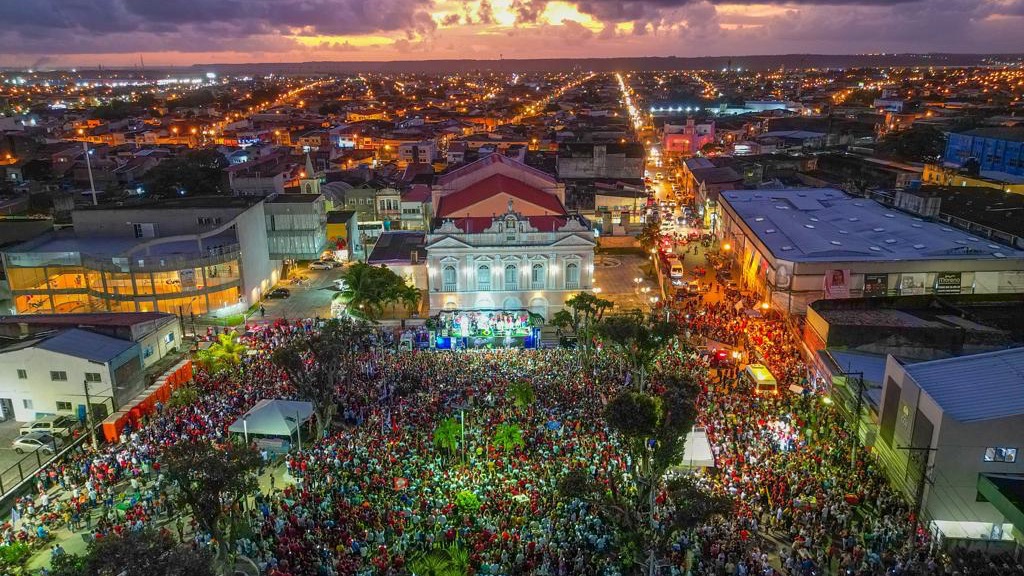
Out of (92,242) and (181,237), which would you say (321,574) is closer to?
(181,237)

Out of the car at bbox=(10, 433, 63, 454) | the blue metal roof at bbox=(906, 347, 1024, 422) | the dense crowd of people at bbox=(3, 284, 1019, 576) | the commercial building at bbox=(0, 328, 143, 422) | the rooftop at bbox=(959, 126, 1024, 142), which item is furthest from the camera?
the rooftop at bbox=(959, 126, 1024, 142)

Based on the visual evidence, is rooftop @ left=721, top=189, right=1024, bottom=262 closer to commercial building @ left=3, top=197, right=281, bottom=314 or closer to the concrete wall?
commercial building @ left=3, top=197, right=281, bottom=314

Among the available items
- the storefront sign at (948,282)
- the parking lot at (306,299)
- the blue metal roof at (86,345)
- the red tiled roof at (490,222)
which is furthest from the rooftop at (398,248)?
the storefront sign at (948,282)

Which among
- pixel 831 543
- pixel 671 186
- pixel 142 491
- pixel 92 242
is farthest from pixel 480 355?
pixel 671 186

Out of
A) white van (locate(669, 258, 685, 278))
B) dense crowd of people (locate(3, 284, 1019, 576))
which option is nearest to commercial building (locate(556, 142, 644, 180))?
white van (locate(669, 258, 685, 278))

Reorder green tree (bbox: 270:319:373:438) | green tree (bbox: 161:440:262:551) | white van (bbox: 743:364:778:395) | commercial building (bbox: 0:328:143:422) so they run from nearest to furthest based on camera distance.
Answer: green tree (bbox: 161:440:262:551) → green tree (bbox: 270:319:373:438) → white van (bbox: 743:364:778:395) → commercial building (bbox: 0:328:143:422)

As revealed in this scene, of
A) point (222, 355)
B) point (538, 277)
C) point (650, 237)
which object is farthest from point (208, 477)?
point (650, 237)
